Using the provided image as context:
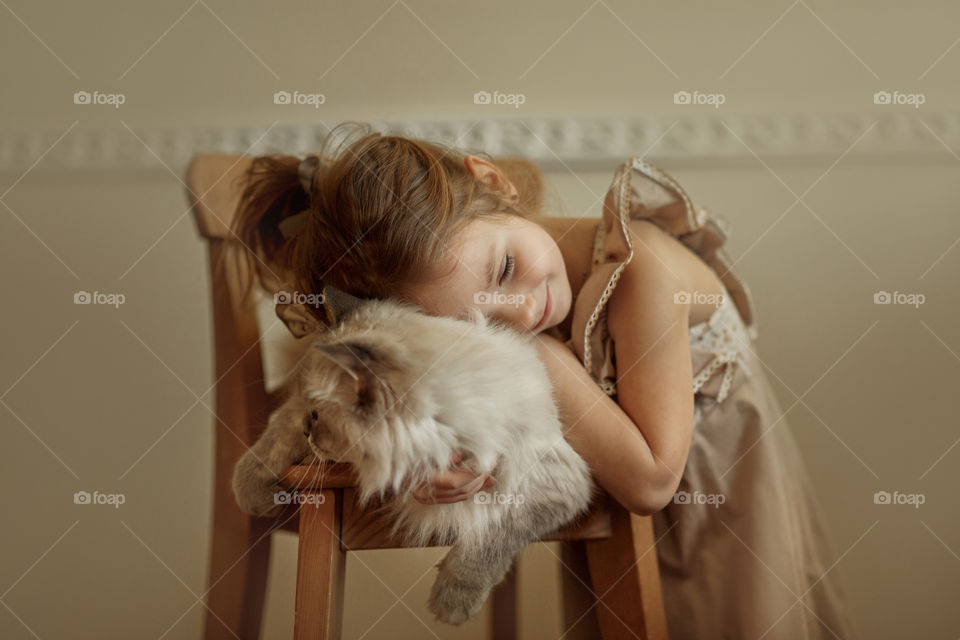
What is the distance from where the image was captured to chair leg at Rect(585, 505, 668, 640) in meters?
0.68

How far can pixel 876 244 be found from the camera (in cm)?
110

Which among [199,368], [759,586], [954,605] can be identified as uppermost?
[199,368]

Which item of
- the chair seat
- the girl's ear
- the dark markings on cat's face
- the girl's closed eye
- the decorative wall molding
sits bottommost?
the chair seat

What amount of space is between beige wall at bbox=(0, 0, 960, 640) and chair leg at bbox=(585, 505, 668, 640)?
304mm

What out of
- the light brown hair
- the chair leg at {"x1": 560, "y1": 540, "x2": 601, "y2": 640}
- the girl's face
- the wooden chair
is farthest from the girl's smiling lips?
the chair leg at {"x1": 560, "y1": 540, "x2": 601, "y2": 640}

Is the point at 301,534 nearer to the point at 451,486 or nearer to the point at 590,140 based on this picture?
the point at 451,486

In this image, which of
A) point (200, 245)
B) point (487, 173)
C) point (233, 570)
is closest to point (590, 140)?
point (487, 173)

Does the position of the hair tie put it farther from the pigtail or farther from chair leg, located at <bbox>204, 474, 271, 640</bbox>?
chair leg, located at <bbox>204, 474, 271, 640</bbox>

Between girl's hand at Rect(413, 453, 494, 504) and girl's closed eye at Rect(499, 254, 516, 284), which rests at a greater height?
girl's closed eye at Rect(499, 254, 516, 284)

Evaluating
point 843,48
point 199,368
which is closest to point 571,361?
point 199,368

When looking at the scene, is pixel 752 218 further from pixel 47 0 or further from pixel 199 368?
pixel 47 0

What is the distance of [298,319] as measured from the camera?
851mm

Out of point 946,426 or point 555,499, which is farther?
point 946,426

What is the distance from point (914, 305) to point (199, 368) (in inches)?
53.4
